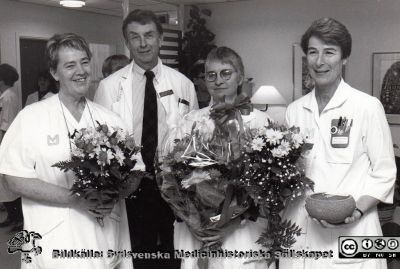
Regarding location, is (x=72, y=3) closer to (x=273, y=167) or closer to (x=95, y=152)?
(x=95, y=152)

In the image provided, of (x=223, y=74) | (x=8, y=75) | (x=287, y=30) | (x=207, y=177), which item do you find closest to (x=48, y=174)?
(x=207, y=177)

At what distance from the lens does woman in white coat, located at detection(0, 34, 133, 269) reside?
6.40 feet

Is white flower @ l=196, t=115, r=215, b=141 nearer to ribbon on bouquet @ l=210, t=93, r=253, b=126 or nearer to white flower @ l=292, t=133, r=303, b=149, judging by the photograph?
ribbon on bouquet @ l=210, t=93, r=253, b=126

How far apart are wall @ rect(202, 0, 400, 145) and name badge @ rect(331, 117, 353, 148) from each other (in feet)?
14.1

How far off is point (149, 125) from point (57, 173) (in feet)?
2.45

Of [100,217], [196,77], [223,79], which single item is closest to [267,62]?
[196,77]

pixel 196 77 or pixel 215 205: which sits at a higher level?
pixel 196 77

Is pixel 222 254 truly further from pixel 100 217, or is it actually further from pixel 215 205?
pixel 100 217

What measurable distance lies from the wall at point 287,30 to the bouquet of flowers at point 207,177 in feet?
15.2

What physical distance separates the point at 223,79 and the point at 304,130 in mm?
456

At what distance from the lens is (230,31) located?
7121 millimetres

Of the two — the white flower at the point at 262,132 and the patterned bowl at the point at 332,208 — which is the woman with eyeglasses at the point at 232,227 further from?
the patterned bowl at the point at 332,208

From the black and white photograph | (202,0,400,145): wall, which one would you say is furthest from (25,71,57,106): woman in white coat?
(202,0,400,145): wall

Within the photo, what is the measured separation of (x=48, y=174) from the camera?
2.01 m
